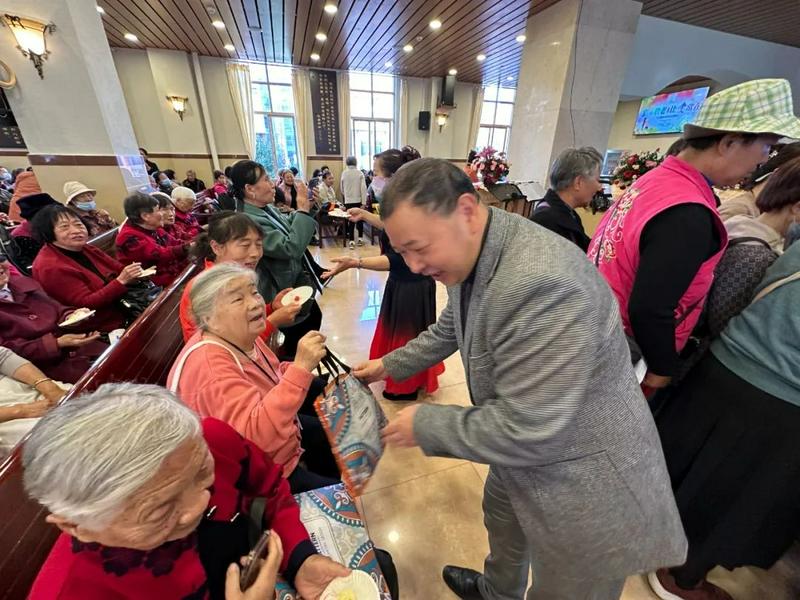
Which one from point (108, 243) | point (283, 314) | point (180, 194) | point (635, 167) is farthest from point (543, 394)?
point (180, 194)

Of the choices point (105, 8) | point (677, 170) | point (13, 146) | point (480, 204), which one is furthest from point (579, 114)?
point (13, 146)

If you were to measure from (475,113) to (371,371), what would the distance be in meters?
11.0

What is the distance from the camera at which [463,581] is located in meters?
1.33

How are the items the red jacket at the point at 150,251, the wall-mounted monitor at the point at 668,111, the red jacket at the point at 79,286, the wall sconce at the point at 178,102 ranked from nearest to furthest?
1. the red jacket at the point at 79,286
2. the red jacket at the point at 150,251
3. the wall-mounted monitor at the point at 668,111
4. the wall sconce at the point at 178,102

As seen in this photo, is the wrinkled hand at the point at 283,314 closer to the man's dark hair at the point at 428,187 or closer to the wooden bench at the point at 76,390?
the wooden bench at the point at 76,390

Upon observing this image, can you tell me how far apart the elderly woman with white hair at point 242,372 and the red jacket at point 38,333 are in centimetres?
126

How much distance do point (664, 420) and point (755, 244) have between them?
72cm

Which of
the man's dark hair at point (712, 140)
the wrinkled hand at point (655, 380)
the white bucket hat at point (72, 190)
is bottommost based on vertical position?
the wrinkled hand at point (655, 380)

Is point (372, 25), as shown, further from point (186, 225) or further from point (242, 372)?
point (242, 372)

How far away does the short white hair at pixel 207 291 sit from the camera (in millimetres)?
1148

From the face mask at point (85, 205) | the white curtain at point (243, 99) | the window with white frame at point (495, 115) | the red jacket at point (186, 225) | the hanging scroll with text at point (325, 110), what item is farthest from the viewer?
the window with white frame at point (495, 115)

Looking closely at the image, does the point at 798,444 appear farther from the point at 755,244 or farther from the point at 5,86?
the point at 5,86

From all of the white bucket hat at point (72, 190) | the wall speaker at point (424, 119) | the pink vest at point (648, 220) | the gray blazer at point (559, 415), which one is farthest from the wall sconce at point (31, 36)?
the wall speaker at point (424, 119)

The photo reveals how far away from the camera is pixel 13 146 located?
7125 mm
